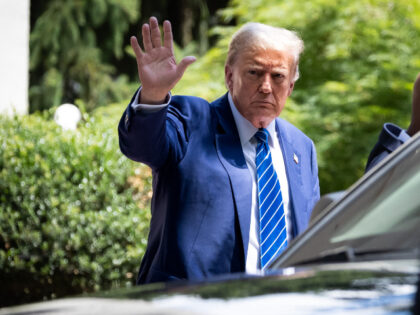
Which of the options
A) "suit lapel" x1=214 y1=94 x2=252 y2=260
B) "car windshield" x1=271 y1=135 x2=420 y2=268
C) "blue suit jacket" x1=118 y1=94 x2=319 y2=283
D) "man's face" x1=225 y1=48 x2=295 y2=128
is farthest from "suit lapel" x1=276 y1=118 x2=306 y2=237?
"car windshield" x1=271 y1=135 x2=420 y2=268

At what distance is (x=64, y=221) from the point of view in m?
6.97

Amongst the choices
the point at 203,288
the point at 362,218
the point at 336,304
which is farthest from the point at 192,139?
the point at 336,304

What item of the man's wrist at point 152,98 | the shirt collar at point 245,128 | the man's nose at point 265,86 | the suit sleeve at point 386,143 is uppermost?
the man's nose at point 265,86

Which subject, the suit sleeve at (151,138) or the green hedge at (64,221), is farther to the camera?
the green hedge at (64,221)

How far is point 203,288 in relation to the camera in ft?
6.01

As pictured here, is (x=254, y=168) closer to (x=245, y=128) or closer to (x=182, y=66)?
(x=245, y=128)

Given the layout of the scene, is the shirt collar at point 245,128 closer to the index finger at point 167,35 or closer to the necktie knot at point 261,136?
the necktie knot at point 261,136

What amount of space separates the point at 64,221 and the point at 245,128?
3756 millimetres

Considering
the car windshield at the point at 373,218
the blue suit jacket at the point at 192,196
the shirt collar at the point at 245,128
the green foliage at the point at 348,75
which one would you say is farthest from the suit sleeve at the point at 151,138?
the green foliage at the point at 348,75

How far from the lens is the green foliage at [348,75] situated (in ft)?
36.7

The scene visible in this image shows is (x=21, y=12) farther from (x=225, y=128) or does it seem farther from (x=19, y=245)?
(x=225, y=128)

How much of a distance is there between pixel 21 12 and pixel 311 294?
9937mm

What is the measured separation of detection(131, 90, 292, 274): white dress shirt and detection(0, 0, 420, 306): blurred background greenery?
3642 millimetres

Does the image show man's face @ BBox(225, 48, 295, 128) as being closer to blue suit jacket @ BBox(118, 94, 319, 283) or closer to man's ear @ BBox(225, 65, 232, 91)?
man's ear @ BBox(225, 65, 232, 91)
